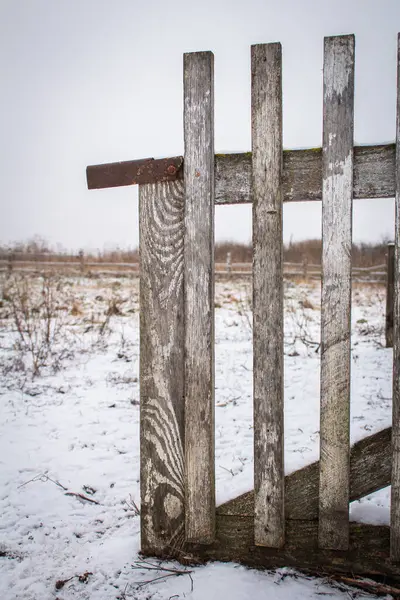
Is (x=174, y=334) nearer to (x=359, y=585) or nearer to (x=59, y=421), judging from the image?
(x=359, y=585)

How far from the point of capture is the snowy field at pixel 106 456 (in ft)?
4.53

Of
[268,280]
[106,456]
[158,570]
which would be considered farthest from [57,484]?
[268,280]

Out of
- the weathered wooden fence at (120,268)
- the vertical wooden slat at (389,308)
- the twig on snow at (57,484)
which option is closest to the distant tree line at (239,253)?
the weathered wooden fence at (120,268)

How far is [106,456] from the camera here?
104 inches

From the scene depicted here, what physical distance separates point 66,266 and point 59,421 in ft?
58.8

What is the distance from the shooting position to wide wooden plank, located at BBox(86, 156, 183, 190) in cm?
138

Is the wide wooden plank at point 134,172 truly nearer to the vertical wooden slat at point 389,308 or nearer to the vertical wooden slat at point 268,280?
the vertical wooden slat at point 268,280

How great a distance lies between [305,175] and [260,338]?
1.89ft

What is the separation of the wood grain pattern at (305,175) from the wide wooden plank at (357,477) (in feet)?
2.93

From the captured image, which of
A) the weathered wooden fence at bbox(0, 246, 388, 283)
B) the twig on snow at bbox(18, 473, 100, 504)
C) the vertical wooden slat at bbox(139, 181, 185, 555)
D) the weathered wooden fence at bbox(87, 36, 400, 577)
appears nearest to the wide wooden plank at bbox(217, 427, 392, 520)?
the weathered wooden fence at bbox(87, 36, 400, 577)

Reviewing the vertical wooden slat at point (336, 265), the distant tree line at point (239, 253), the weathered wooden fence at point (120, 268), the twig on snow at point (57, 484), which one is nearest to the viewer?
the vertical wooden slat at point (336, 265)

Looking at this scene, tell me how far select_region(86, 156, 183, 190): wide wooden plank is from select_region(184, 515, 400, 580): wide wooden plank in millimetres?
1353

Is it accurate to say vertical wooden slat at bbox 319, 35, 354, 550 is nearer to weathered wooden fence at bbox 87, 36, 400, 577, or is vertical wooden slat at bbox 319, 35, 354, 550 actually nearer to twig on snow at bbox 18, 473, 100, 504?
weathered wooden fence at bbox 87, 36, 400, 577

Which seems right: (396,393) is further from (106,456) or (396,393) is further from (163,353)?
(106,456)
